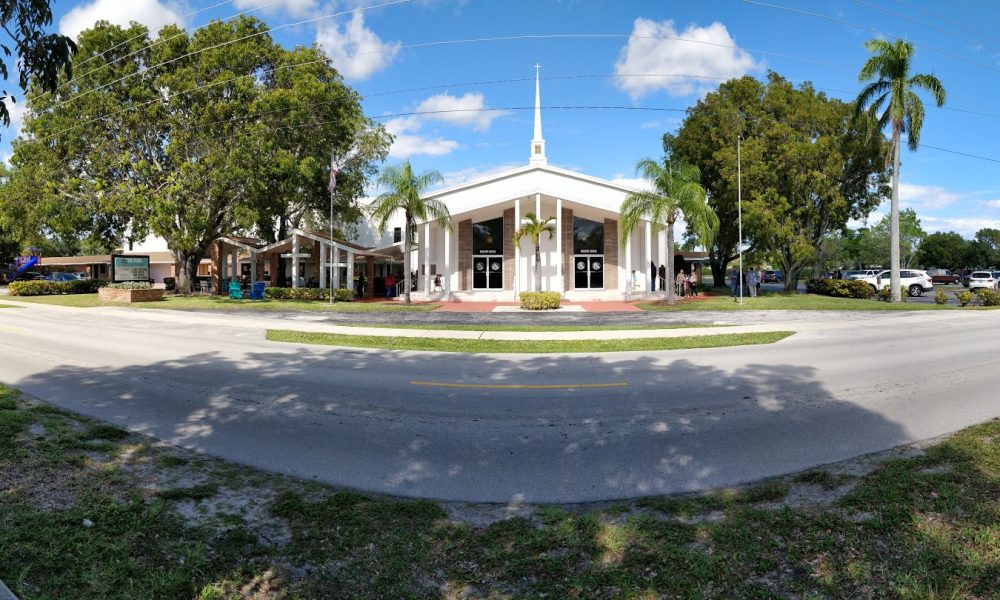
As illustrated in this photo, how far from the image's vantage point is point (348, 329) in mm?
17656

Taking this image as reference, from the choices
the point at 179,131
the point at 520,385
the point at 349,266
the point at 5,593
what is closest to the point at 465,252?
the point at 349,266

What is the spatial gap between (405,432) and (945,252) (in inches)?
4007

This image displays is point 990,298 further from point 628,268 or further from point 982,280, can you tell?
point 982,280

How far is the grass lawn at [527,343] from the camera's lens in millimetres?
13320

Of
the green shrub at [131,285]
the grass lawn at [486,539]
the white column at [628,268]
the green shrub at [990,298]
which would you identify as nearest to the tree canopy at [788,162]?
the white column at [628,268]

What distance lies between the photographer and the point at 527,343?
14336mm

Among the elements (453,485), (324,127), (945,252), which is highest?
(324,127)

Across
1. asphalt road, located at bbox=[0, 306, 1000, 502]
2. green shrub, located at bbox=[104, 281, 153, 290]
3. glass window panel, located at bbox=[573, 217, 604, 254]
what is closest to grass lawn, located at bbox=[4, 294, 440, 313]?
green shrub, located at bbox=[104, 281, 153, 290]

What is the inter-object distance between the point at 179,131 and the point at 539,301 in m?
21.7

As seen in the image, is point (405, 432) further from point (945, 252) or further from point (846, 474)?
point (945, 252)

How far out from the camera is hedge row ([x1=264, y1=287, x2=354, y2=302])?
1203 inches

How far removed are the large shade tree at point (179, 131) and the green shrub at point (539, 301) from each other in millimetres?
13743

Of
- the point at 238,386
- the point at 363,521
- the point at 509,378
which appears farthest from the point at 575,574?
the point at 238,386

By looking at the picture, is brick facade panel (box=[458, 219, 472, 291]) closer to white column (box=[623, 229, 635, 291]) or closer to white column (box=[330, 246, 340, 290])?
white column (box=[330, 246, 340, 290])
